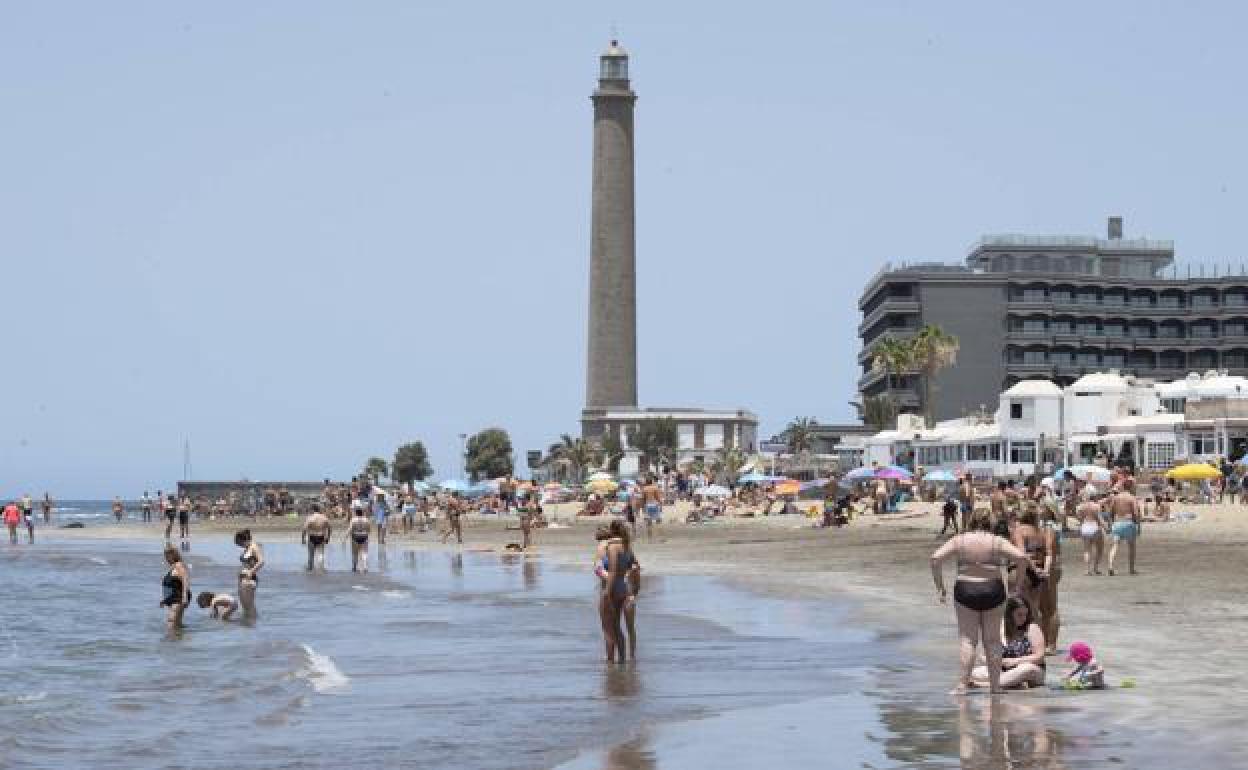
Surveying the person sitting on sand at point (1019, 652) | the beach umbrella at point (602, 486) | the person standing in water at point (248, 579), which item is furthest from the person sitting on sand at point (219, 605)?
the beach umbrella at point (602, 486)

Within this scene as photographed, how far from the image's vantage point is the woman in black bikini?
14.8m

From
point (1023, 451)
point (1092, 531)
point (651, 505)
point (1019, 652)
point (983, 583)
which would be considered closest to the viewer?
point (983, 583)

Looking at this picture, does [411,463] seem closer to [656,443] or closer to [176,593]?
[656,443]

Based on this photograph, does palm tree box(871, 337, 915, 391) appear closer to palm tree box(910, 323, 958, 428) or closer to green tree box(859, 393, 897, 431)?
palm tree box(910, 323, 958, 428)

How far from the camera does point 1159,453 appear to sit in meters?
72.5

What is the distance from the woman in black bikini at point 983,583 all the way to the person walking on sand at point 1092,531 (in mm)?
13815

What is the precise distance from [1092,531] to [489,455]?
386ft

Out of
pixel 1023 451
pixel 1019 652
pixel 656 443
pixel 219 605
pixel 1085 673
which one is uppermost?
pixel 656 443

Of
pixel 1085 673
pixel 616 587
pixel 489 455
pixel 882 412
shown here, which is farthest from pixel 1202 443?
pixel 489 455

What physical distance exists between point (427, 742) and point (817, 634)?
9.13 meters

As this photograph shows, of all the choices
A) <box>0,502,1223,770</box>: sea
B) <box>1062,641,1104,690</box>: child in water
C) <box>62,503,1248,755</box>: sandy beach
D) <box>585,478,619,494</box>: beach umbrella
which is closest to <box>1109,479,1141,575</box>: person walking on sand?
<box>62,503,1248,755</box>: sandy beach

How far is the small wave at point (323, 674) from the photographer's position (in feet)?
59.5

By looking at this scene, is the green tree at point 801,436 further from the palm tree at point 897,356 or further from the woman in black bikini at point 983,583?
the woman in black bikini at point 983,583

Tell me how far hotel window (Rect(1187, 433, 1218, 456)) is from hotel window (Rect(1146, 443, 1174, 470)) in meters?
1.95
